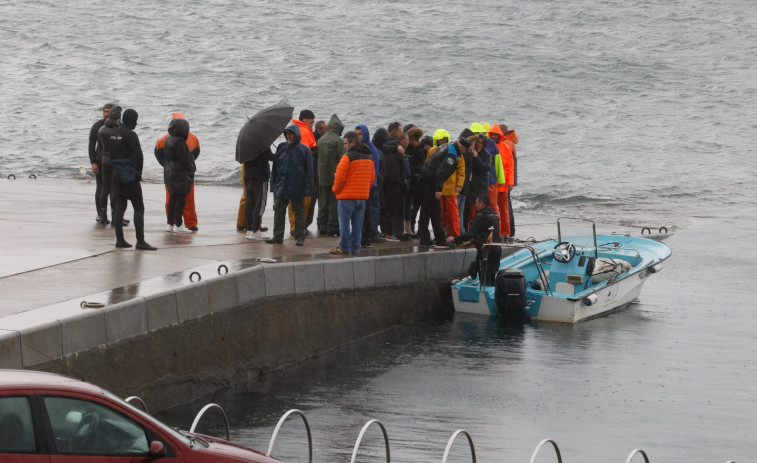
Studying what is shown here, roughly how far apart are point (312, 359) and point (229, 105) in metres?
39.2

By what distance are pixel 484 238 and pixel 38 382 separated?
1170cm

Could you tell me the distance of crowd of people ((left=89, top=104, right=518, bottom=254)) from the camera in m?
14.9

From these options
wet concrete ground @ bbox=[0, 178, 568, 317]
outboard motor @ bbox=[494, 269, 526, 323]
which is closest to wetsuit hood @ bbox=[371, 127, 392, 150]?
wet concrete ground @ bbox=[0, 178, 568, 317]

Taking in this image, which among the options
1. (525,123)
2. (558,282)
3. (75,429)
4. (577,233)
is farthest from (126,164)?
(525,123)

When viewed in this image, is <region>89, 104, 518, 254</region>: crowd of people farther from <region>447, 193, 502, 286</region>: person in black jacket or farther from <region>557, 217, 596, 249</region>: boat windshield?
<region>557, 217, 596, 249</region>: boat windshield

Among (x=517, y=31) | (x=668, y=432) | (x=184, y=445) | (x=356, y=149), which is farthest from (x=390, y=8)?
(x=184, y=445)

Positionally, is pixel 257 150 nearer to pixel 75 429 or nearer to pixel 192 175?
pixel 192 175

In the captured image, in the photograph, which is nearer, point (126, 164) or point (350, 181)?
point (126, 164)

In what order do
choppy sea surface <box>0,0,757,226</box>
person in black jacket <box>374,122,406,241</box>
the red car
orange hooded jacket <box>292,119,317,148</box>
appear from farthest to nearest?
choppy sea surface <box>0,0,757,226</box> < person in black jacket <box>374,122,406,241</box> < orange hooded jacket <box>292,119,317,148</box> < the red car

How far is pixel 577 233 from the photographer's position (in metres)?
23.4

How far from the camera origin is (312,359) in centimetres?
1370

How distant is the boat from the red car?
428 inches

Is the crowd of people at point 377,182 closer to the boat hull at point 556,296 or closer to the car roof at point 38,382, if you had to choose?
the boat hull at point 556,296

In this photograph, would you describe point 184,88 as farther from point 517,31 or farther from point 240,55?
point 517,31
